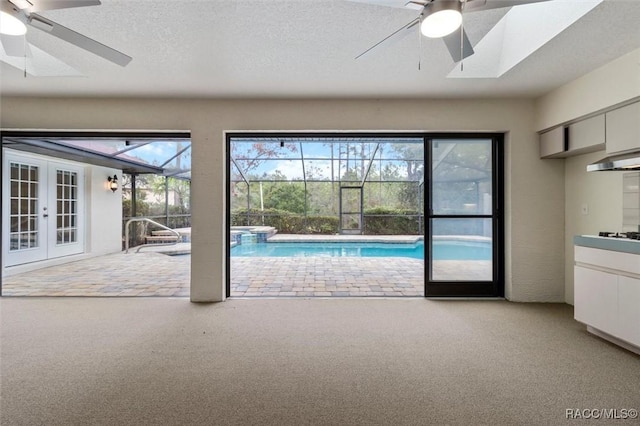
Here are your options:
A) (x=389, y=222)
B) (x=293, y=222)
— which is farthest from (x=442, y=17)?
(x=293, y=222)

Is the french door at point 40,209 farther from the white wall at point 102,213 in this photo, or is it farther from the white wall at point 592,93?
the white wall at point 592,93

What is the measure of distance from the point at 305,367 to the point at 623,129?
11.3 ft

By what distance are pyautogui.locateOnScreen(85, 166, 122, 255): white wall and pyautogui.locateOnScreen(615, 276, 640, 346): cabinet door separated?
9.01 meters

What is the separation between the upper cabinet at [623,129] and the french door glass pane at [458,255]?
148cm

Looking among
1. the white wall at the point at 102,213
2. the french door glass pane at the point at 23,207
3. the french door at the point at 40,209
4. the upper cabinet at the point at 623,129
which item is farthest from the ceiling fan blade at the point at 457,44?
the white wall at the point at 102,213

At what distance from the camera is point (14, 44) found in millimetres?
2195

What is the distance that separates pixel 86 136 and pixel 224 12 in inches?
111

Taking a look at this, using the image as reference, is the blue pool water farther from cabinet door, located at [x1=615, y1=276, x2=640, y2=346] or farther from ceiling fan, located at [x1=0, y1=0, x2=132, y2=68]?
ceiling fan, located at [x1=0, y1=0, x2=132, y2=68]

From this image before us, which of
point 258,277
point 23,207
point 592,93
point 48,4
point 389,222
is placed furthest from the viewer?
point 389,222

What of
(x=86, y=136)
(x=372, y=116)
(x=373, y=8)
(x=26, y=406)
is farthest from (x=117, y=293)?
(x=373, y=8)

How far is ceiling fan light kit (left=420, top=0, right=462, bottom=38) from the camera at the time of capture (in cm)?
171

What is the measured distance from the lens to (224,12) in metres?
2.33

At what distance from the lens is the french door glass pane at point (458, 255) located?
4.01 metres

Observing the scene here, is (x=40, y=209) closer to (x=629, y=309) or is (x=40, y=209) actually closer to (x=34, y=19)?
(x=34, y=19)
